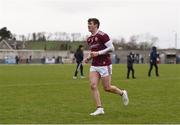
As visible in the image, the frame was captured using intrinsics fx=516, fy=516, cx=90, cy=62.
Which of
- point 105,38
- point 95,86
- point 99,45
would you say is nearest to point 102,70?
point 95,86

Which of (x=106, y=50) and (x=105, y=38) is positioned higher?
(x=105, y=38)

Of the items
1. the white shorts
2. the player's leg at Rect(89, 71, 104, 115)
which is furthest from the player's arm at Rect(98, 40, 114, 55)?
the player's leg at Rect(89, 71, 104, 115)

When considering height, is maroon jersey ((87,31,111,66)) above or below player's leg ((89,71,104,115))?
above

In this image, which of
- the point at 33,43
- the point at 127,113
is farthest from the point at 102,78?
the point at 33,43

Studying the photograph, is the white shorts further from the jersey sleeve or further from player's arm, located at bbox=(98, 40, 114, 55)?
the jersey sleeve

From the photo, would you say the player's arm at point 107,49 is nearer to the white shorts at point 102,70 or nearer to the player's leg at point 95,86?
the white shorts at point 102,70

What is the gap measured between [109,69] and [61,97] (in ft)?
15.5

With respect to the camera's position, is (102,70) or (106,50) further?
(102,70)

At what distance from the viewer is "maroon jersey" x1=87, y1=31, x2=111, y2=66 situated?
11.2m

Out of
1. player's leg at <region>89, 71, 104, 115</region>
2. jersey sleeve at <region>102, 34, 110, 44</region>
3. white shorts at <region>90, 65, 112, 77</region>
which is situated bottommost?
player's leg at <region>89, 71, 104, 115</region>

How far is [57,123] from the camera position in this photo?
9820mm

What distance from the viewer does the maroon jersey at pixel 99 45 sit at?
11.2 m

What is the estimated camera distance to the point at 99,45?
11.2m

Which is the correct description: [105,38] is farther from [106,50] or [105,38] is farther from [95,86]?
[95,86]
